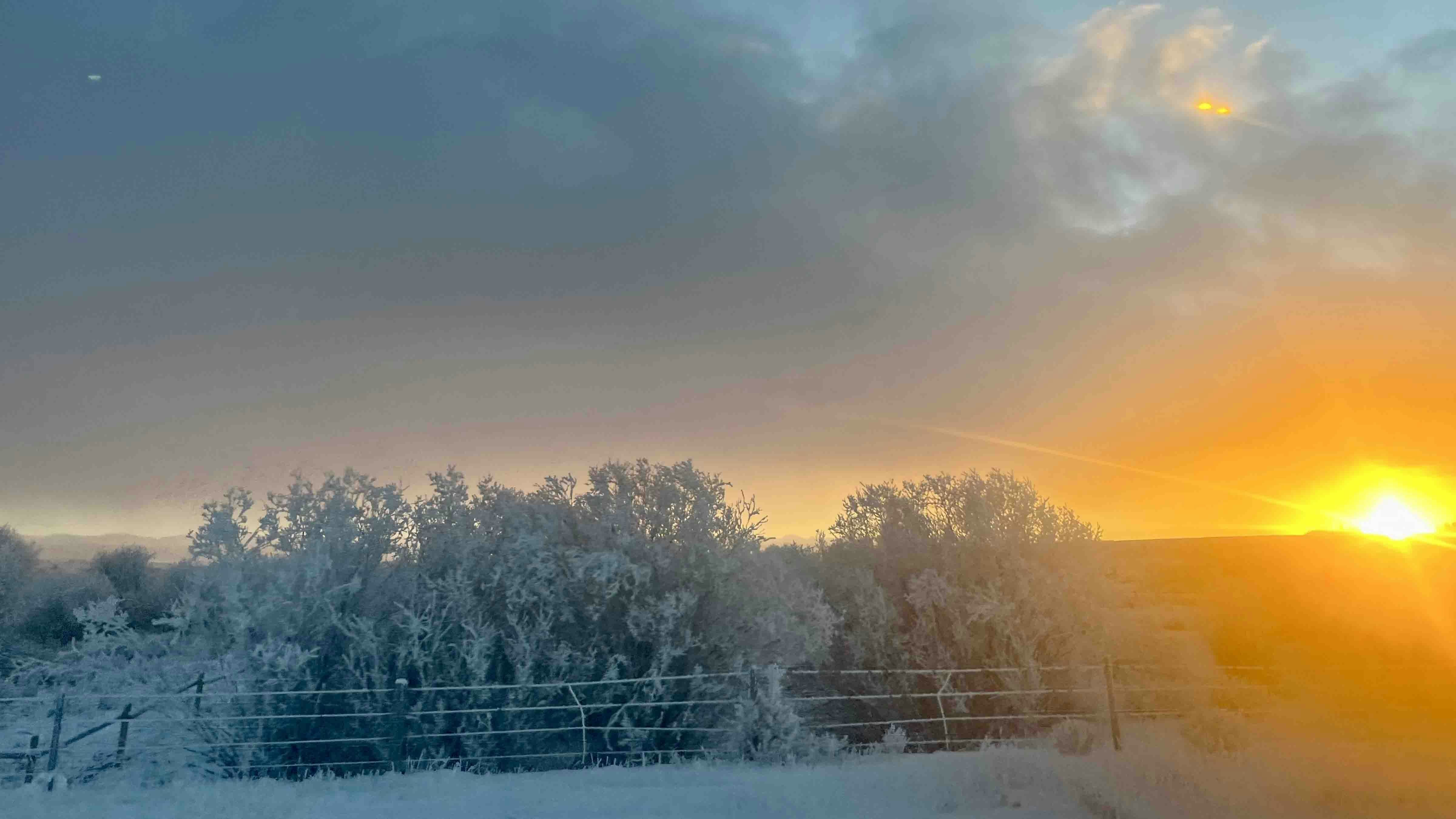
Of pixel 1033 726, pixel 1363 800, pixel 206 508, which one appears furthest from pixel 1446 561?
pixel 206 508

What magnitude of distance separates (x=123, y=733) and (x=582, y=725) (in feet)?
20.3

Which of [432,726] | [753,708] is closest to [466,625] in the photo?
[432,726]

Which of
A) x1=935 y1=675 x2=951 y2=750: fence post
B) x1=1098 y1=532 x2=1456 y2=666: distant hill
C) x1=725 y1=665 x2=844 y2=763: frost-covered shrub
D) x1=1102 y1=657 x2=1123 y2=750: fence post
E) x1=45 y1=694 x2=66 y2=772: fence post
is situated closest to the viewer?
x1=45 y1=694 x2=66 y2=772: fence post

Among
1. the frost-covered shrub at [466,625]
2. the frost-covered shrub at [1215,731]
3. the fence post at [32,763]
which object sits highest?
the frost-covered shrub at [466,625]

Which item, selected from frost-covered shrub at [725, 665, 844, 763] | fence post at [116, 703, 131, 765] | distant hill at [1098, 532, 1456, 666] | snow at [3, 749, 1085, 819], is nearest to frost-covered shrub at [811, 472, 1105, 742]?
distant hill at [1098, 532, 1456, 666]

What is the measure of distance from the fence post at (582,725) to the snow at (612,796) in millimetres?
916

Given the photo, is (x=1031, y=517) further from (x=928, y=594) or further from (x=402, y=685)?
(x=402, y=685)

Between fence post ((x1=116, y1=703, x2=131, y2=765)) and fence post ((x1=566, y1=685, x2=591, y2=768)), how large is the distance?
5.61 meters

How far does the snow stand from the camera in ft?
27.7

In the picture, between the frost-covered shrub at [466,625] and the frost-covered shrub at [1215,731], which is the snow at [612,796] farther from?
the frost-covered shrub at [1215,731]

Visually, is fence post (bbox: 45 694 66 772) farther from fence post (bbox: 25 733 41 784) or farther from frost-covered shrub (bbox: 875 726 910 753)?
frost-covered shrub (bbox: 875 726 910 753)

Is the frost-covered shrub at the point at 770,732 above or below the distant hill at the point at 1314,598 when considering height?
below

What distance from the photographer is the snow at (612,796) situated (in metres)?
8.45

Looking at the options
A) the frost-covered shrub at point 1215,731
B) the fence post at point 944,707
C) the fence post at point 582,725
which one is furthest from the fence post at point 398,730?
the frost-covered shrub at point 1215,731
